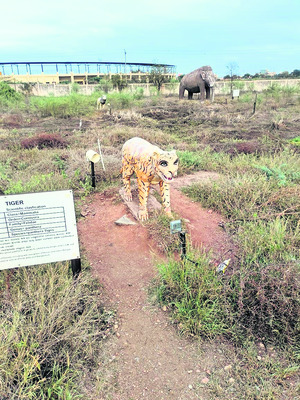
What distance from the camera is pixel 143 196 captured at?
4082 millimetres

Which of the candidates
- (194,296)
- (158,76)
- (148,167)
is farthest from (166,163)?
(158,76)

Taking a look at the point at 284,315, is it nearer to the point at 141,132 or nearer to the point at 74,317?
the point at 74,317

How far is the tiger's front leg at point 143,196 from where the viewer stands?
404 centimetres

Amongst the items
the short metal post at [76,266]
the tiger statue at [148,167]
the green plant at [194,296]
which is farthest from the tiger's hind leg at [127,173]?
the short metal post at [76,266]

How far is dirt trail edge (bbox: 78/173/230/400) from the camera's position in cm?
207

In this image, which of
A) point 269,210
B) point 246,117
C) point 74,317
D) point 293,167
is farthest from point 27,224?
point 246,117

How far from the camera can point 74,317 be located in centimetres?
245

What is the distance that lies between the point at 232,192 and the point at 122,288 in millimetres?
2438

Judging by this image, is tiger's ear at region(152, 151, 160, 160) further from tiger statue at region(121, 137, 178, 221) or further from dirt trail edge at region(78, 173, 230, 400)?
dirt trail edge at region(78, 173, 230, 400)

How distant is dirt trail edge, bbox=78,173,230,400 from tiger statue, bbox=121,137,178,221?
0.47 meters

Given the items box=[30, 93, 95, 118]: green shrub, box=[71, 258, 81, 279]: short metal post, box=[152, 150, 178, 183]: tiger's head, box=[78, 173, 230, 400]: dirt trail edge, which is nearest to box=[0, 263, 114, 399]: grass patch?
box=[71, 258, 81, 279]: short metal post

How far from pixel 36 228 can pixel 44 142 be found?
21.4 feet

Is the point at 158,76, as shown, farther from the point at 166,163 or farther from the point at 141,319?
the point at 141,319

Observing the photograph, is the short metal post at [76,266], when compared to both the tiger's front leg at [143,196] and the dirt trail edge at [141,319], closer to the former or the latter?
the dirt trail edge at [141,319]
